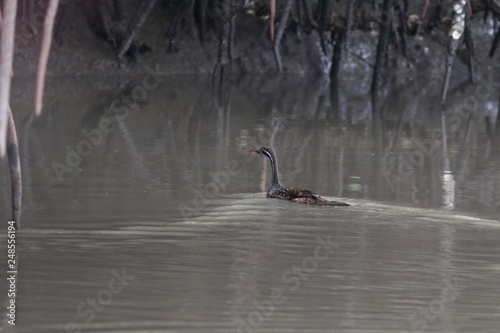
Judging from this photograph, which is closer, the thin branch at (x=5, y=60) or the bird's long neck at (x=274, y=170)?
the thin branch at (x=5, y=60)

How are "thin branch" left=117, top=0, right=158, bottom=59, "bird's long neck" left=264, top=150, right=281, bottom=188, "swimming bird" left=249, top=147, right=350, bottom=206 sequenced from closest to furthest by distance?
"swimming bird" left=249, top=147, right=350, bottom=206 → "bird's long neck" left=264, top=150, right=281, bottom=188 → "thin branch" left=117, top=0, right=158, bottom=59

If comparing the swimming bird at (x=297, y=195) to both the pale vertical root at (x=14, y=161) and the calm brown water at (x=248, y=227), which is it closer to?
the calm brown water at (x=248, y=227)

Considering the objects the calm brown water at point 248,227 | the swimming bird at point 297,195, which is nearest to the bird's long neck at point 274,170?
the swimming bird at point 297,195

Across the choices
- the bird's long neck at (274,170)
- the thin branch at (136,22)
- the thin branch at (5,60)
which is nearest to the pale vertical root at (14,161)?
the thin branch at (5,60)

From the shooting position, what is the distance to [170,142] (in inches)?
434

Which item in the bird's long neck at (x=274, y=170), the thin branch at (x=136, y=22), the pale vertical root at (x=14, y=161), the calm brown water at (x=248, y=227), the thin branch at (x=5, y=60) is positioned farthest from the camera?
the thin branch at (x=136, y=22)

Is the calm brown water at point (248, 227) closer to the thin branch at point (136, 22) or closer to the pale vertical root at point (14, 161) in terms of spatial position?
the pale vertical root at point (14, 161)

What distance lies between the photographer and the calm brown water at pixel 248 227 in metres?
4.84

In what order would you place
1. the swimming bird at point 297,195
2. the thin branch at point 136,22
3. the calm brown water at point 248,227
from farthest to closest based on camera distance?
1. the thin branch at point 136,22
2. the swimming bird at point 297,195
3. the calm brown water at point 248,227

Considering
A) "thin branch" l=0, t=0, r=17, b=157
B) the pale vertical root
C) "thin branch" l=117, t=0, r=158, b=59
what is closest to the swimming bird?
the pale vertical root

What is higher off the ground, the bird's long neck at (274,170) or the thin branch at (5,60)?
the thin branch at (5,60)

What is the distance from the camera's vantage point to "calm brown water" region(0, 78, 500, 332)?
484 cm

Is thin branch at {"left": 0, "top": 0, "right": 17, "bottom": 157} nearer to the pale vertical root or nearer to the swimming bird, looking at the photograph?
the pale vertical root

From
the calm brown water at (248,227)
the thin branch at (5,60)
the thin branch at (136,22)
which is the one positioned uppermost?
the thin branch at (136,22)
